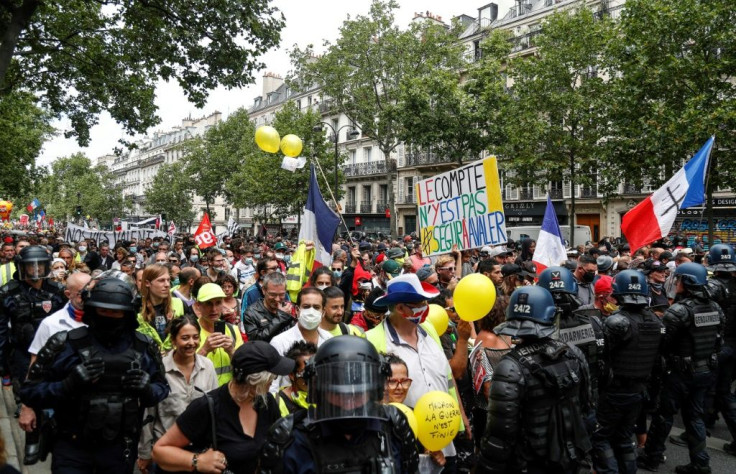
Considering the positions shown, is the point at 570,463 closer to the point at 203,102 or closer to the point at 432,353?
the point at 432,353

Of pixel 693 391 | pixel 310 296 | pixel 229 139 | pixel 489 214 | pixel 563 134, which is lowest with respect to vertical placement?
pixel 693 391

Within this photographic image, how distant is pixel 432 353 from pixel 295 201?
32710 mm

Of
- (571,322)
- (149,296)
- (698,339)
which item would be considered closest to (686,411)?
(698,339)

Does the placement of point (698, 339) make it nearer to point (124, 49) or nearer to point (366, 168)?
point (124, 49)

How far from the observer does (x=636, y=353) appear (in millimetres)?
4355

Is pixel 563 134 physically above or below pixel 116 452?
above

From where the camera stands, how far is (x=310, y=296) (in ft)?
12.9

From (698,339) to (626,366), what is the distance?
990 mm

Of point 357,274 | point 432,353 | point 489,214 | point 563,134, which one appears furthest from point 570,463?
point 563,134

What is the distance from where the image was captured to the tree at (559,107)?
23219 millimetres

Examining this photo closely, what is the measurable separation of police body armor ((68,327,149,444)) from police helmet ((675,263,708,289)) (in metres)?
4.54

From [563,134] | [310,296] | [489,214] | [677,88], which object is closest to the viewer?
[310,296]

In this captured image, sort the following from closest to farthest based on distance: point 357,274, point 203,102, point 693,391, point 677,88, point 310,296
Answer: point 310,296, point 693,391, point 357,274, point 203,102, point 677,88

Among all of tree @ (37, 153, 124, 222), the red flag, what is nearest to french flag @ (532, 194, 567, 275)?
the red flag
